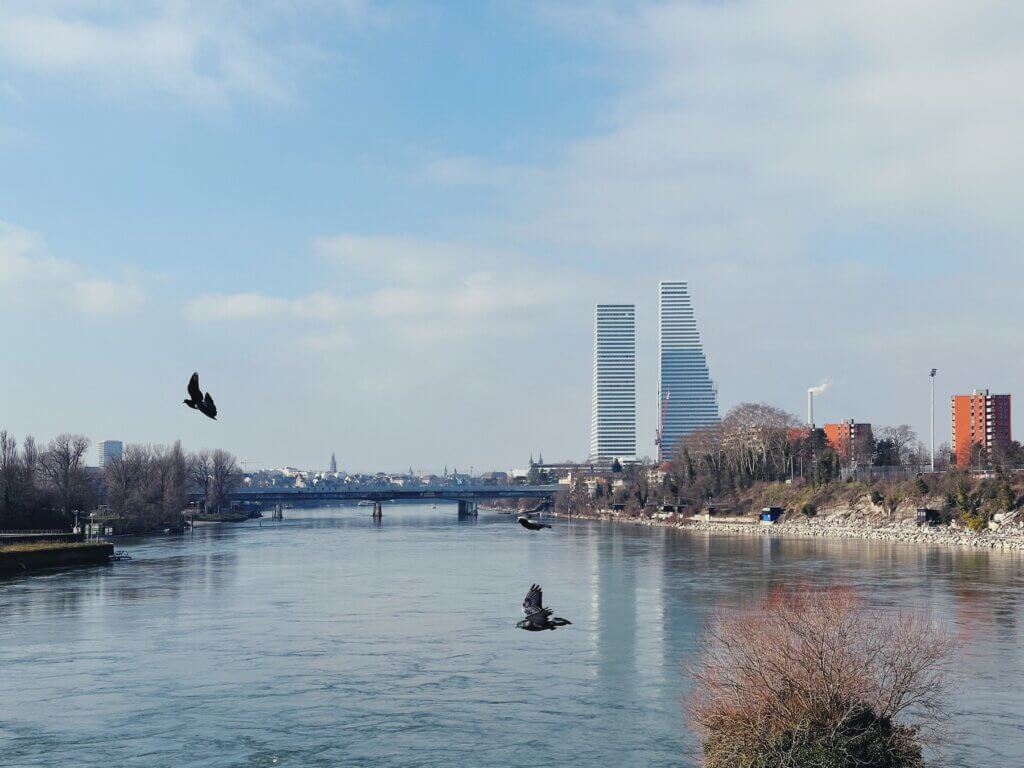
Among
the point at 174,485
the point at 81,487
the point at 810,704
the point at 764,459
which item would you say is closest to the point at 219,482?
the point at 174,485

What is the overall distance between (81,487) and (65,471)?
113 inches

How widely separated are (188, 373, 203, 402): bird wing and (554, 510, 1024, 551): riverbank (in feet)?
271

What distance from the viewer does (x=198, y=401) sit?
14.8 metres

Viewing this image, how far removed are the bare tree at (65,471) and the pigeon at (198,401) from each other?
9865 centimetres

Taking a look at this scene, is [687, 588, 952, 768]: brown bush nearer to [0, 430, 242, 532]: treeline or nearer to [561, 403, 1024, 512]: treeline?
[0, 430, 242, 532]: treeline

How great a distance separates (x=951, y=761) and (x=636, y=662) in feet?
42.7

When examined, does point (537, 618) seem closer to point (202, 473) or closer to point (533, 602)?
point (533, 602)

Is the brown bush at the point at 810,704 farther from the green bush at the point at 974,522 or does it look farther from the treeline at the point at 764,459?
the treeline at the point at 764,459

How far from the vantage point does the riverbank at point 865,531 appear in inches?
3556

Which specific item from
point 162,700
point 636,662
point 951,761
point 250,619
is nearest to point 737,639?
point 951,761

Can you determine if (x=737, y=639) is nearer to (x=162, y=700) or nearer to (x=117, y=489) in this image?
(x=162, y=700)

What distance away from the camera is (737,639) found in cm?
2488

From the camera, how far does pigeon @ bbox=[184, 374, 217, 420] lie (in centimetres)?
1463

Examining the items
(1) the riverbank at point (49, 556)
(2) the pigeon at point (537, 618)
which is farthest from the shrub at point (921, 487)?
(2) the pigeon at point (537, 618)
